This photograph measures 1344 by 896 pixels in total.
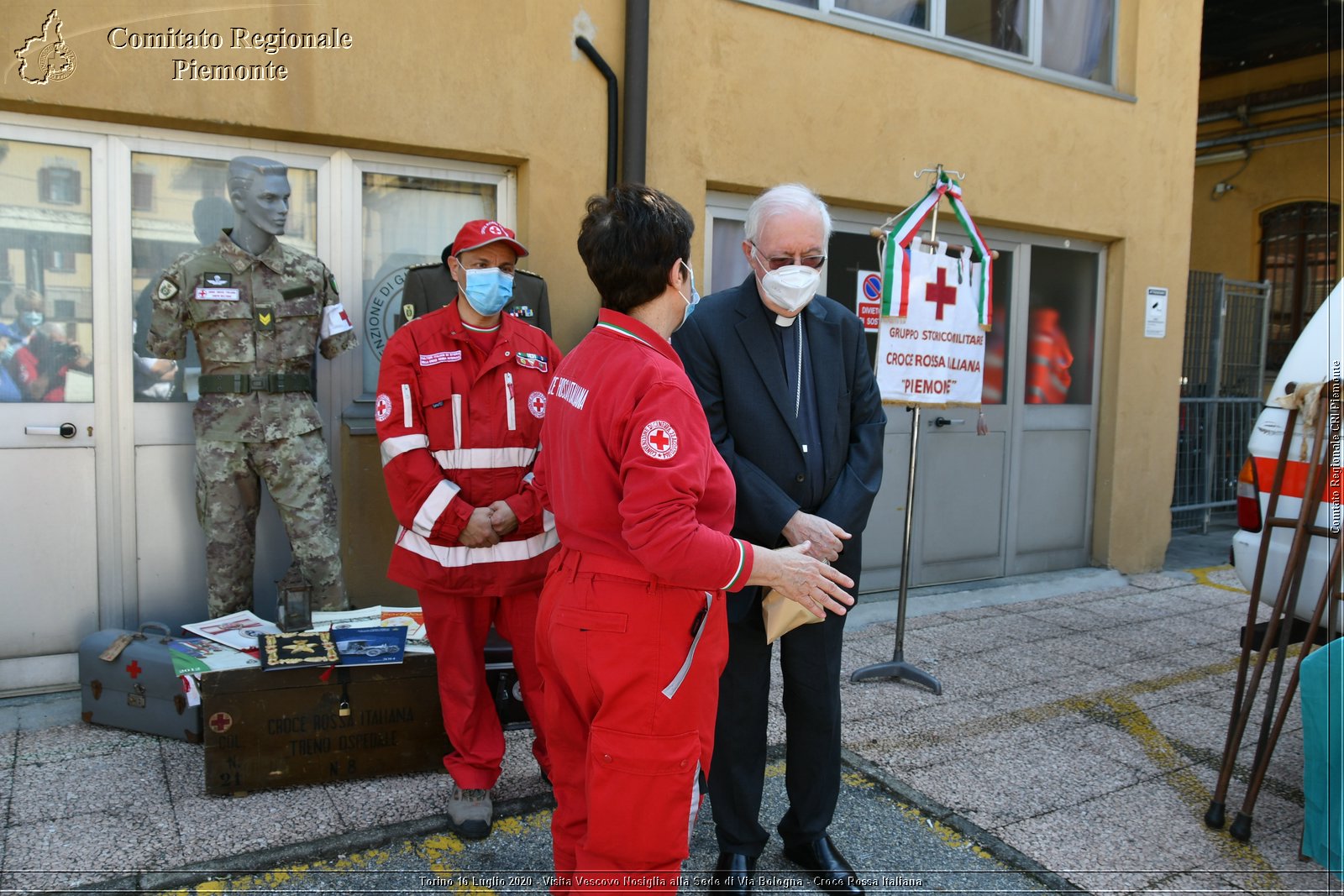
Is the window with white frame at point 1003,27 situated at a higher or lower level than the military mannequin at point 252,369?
higher

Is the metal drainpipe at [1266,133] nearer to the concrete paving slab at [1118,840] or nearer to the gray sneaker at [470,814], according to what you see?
the concrete paving slab at [1118,840]

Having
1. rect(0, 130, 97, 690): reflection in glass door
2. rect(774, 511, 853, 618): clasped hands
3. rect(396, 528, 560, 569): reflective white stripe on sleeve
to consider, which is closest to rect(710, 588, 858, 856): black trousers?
rect(774, 511, 853, 618): clasped hands

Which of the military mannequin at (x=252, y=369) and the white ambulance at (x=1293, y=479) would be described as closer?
the white ambulance at (x=1293, y=479)

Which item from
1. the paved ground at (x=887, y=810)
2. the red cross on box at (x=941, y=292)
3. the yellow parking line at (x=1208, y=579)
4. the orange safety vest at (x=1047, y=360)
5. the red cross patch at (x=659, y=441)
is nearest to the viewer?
the red cross patch at (x=659, y=441)

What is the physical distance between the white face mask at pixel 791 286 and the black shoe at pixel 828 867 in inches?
62.4

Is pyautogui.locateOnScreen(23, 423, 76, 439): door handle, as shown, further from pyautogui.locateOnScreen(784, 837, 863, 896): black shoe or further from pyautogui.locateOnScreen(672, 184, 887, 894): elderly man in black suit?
pyautogui.locateOnScreen(784, 837, 863, 896): black shoe

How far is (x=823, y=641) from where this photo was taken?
269 centimetres

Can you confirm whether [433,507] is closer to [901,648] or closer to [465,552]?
[465,552]

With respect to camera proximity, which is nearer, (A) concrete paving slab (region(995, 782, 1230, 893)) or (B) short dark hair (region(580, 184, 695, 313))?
(B) short dark hair (region(580, 184, 695, 313))

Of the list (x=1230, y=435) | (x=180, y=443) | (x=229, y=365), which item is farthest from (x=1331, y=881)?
(x=1230, y=435)

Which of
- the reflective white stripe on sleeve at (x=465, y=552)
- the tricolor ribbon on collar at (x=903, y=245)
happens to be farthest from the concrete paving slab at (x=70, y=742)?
the tricolor ribbon on collar at (x=903, y=245)

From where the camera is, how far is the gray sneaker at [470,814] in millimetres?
2930

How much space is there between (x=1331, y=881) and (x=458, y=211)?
440 cm

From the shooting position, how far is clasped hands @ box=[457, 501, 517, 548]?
9.48 feet
